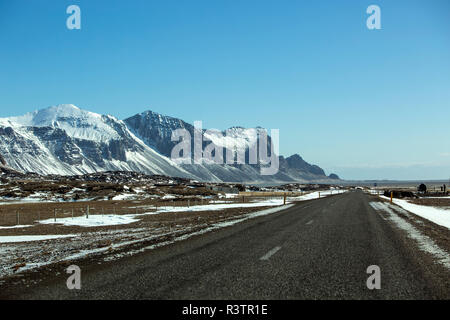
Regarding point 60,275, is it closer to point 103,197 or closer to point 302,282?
point 302,282

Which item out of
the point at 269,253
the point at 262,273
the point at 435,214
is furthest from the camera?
the point at 435,214

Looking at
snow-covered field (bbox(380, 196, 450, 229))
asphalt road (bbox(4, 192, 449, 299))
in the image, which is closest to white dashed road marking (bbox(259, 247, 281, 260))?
asphalt road (bbox(4, 192, 449, 299))

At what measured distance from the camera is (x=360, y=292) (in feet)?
22.7

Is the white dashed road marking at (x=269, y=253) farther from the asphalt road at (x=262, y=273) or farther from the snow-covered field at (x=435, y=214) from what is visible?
the snow-covered field at (x=435, y=214)

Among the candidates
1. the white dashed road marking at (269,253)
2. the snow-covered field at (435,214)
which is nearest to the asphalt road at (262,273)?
the white dashed road marking at (269,253)

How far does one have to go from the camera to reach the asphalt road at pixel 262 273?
6906mm

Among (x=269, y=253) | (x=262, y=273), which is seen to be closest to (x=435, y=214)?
(x=269, y=253)

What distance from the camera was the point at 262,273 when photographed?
8.44 m

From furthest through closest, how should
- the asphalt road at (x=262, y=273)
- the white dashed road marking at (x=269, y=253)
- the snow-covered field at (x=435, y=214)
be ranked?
the snow-covered field at (x=435, y=214) → the white dashed road marking at (x=269, y=253) → the asphalt road at (x=262, y=273)

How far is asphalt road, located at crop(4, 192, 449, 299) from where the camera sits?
272 inches

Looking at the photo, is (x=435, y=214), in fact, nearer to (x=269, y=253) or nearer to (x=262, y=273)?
(x=269, y=253)

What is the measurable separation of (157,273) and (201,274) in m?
0.95

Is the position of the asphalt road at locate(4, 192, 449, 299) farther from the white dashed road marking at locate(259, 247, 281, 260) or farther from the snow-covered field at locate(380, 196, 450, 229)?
the snow-covered field at locate(380, 196, 450, 229)
